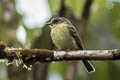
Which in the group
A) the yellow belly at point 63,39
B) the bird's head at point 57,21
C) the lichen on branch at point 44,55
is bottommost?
the yellow belly at point 63,39

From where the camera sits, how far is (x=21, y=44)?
5.23m

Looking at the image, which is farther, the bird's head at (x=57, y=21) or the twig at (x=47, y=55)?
the bird's head at (x=57, y=21)

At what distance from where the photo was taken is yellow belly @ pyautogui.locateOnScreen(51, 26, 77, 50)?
16.7 feet

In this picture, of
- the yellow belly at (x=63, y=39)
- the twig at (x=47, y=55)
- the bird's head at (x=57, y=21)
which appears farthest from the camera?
the bird's head at (x=57, y=21)

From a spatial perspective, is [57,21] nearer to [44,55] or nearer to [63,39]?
[63,39]

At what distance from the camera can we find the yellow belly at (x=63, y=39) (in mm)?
5098

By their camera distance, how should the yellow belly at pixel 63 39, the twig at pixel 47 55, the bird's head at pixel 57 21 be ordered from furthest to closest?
the bird's head at pixel 57 21 → the yellow belly at pixel 63 39 → the twig at pixel 47 55

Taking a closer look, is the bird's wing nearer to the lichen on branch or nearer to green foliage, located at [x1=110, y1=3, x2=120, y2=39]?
green foliage, located at [x1=110, y1=3, x2=120, y2=39]

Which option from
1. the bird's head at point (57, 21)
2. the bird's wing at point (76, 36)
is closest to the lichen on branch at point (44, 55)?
the bird's wing at point (76, 36)

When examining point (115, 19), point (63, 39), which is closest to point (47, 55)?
point (63, 39)

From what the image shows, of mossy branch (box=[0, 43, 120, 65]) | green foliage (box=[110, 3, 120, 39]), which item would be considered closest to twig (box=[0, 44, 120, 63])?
mossy branch (box=[0, 43, 120, 65])

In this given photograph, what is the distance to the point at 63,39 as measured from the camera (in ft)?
16.8

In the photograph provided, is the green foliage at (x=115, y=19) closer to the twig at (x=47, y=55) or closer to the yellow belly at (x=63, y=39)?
the yellow belly at (x=63, y=39)

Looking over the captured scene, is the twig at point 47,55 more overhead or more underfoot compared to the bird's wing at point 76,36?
more overhead
